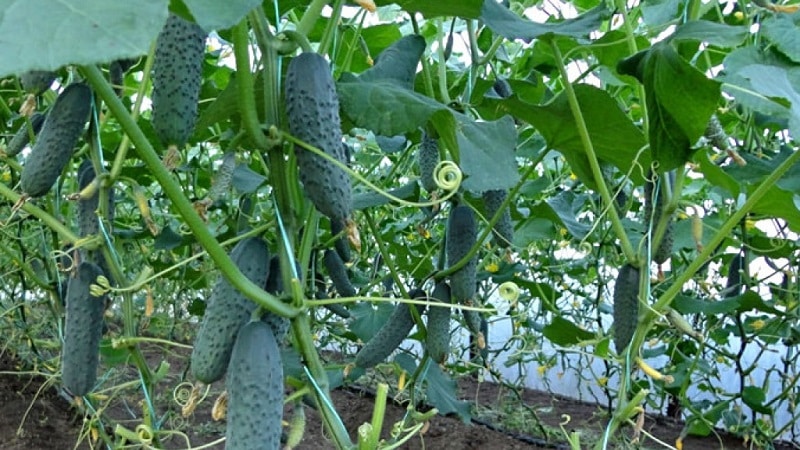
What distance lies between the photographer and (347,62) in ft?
5.97

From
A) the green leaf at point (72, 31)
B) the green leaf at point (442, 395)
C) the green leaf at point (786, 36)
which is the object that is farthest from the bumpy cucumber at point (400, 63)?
the green leaf at point (442, 395)

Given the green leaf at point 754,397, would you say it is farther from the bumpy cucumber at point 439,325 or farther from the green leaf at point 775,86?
the green leaf at point 775,86

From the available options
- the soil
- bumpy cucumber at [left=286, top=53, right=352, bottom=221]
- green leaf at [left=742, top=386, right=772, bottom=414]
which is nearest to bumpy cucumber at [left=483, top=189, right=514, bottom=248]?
bumpy cucumber at [left=286, top=53, right=352, bottom=221]

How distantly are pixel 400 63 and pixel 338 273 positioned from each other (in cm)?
75

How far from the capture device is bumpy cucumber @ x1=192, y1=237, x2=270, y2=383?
3.43 feet

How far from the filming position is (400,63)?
1395 mm

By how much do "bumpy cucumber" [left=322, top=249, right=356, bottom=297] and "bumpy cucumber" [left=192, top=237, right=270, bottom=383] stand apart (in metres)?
0.92

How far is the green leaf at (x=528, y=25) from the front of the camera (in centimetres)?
135

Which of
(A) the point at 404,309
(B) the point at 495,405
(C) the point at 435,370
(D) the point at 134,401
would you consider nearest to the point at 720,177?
(A) the point at 404,309

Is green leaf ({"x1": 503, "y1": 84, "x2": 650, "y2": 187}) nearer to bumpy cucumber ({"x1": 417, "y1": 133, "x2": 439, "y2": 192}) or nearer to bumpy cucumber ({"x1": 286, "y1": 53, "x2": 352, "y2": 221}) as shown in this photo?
bumpy cucumber ({"x1": 417, "y1": 133, "x2": 439, "y2": 192})

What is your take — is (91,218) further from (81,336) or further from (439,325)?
(439,325)

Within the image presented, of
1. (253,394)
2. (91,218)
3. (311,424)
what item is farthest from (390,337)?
(311,424)

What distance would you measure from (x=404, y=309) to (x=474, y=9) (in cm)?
56

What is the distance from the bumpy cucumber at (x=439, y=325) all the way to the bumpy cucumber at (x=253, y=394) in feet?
2.24
